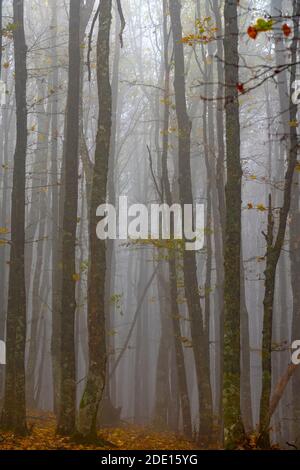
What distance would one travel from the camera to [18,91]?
34.2ft

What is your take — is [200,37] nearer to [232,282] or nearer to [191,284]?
[232,282]

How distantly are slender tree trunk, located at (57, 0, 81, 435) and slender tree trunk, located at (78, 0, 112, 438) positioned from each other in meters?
0.49

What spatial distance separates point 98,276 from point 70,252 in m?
1.03

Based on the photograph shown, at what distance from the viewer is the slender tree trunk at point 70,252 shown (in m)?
9.22

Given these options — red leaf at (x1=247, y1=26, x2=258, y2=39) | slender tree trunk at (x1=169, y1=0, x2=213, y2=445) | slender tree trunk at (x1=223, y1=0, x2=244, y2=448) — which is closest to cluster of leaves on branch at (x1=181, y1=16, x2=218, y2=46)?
slender tree trunk at (x1=223, y1=0, x2=244, y2=448)

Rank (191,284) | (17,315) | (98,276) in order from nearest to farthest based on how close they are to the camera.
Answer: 1. (98,276)
2. (17,315)
3. (191,284)

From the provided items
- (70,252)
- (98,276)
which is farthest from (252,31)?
(70,252)

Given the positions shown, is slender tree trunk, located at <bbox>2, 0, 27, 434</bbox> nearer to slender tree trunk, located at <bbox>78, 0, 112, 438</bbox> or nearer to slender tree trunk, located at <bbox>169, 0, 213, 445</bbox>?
slender tree trunk, located at <bbox>78, 0, 112, 438</bbox>

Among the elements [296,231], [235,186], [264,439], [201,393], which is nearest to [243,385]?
[201,393]

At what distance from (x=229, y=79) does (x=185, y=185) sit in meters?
4.07

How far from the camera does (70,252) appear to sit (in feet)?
32.5

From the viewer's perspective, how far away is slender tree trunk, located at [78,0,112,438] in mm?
8617
